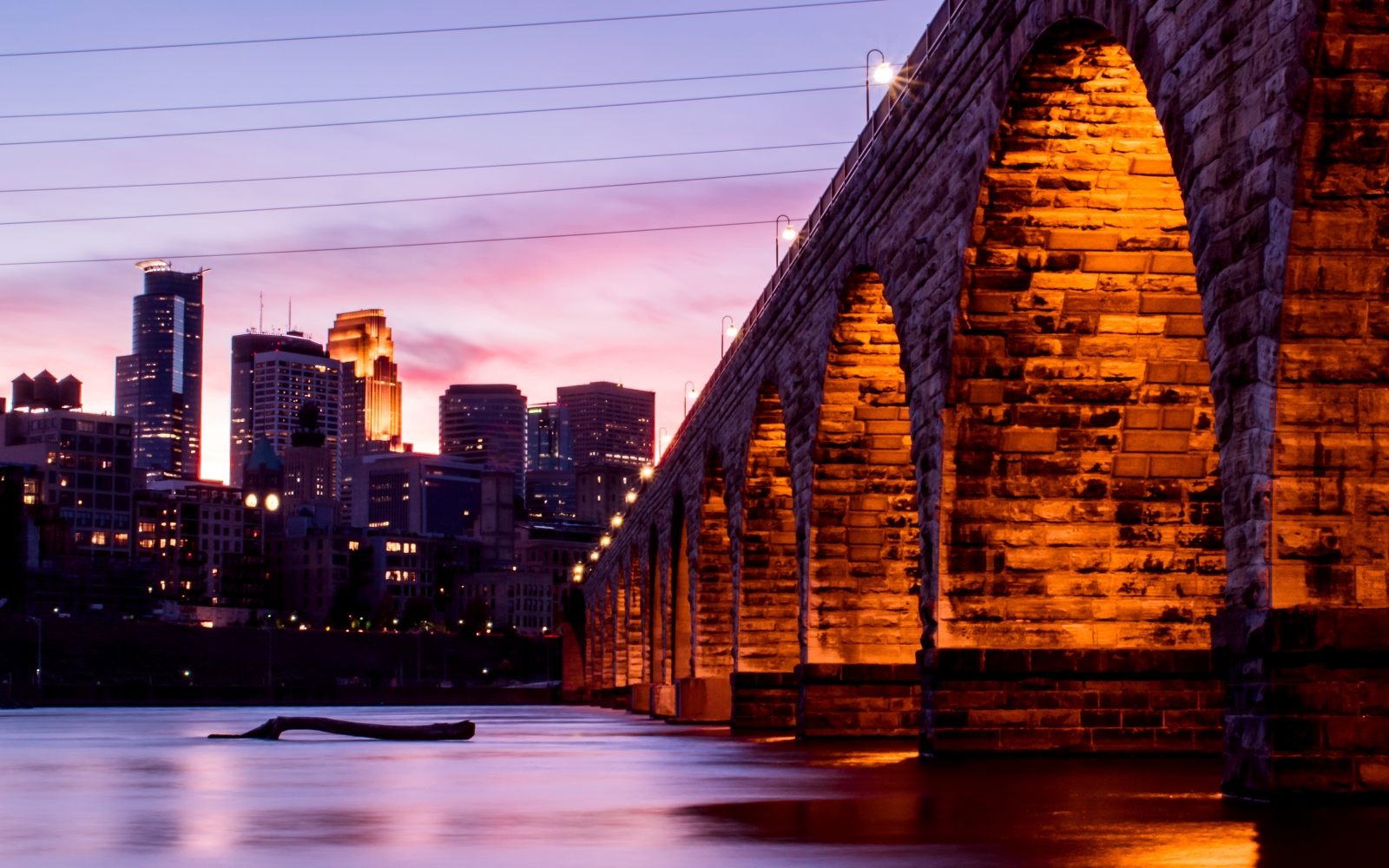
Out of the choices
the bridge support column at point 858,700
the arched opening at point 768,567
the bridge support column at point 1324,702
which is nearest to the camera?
the bridge support column at point 1324,702

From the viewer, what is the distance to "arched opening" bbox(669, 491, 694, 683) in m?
56.4

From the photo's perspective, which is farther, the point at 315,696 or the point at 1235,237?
the point at 315,696

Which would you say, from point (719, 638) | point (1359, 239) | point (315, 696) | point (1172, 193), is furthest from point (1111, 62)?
point (315, 696)

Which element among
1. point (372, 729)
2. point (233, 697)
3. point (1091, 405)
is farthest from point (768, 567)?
point (233, 697)

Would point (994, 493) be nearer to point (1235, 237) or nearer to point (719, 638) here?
point (1235, 237)

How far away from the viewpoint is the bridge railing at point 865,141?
22938 millimetres

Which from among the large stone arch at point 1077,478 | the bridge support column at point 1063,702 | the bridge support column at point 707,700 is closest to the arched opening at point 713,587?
the bridge support column at point 707,700

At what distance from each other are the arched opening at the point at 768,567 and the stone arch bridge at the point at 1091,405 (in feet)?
0.21

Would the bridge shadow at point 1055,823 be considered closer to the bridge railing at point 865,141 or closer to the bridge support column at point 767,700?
the bridge railing at point 865,141

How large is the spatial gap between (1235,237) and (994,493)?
8.52 meters

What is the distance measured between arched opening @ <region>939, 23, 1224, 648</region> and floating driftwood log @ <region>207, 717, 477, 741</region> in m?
11.3

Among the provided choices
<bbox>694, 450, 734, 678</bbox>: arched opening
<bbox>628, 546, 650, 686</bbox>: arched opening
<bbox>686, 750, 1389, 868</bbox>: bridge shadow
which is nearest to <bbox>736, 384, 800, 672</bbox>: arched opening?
<bbox>694, 450, 734, 678</bbox>: arched opening

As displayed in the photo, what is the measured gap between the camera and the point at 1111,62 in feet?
63.7

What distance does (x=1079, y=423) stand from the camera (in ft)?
73.5
